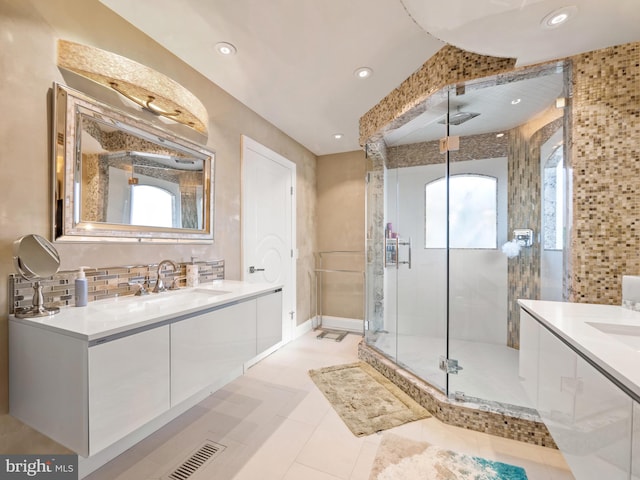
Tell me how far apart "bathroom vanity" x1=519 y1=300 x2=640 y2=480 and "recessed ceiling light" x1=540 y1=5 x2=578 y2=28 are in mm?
1335

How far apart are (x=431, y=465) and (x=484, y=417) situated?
53cm

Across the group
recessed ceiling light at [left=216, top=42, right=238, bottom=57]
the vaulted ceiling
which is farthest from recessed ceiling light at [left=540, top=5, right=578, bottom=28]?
recessed ceiling light at [left=216, top=42, right=238, bottom=57]

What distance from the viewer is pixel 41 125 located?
4.30 feet

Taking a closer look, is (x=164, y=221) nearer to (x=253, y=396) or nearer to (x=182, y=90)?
(x=182, y=90)

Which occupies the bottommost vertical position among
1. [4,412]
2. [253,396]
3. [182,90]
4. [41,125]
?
[253,396]

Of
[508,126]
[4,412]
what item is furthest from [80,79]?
[508,126]

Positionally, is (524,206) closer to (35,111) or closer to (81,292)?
(81,292)

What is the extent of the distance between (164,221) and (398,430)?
2.05 m

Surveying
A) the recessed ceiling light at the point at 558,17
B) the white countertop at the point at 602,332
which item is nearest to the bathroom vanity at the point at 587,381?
the white countertop at the point at 602,332

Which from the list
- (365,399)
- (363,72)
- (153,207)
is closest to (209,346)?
(153,207)

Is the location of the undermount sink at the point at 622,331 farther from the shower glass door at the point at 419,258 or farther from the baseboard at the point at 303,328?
the baseboard at the point at 303,328

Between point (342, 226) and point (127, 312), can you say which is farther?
point (342, 226)

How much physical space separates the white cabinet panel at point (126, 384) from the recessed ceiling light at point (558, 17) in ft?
7.21

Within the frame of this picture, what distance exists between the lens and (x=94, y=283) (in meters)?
1.50
